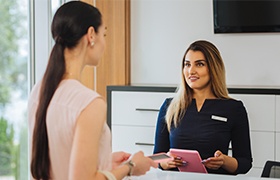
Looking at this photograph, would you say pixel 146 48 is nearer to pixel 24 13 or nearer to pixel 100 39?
pixel 24 13

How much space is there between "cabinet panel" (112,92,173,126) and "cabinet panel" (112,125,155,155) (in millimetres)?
46

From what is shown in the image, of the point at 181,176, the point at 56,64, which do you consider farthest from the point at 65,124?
the point at 181,176

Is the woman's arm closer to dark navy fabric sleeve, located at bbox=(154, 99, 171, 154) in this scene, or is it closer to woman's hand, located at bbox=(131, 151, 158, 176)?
woman's hand, located at bbox=(131, 151, 158, 176)

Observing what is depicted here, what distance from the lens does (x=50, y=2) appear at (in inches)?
159

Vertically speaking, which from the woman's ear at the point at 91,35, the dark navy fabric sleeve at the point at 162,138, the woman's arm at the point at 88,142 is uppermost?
the woman's ear at the point at 91,35

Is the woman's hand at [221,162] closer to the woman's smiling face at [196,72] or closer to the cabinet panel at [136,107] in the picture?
the woman's smiling face at [196,72]

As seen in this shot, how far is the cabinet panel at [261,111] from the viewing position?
12.1ft

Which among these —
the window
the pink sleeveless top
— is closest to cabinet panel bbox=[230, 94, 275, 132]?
the window

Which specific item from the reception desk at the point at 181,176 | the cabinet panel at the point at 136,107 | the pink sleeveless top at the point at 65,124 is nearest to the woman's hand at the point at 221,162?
the reception desk at the point at 181,176

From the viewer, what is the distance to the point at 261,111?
12.2 ft

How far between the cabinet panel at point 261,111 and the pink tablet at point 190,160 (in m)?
1.45

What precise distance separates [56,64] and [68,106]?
148mm

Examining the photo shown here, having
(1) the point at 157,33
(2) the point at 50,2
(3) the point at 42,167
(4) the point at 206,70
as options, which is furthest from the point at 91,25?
(1) the point at 157,33

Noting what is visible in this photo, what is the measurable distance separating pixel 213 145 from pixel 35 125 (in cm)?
126
